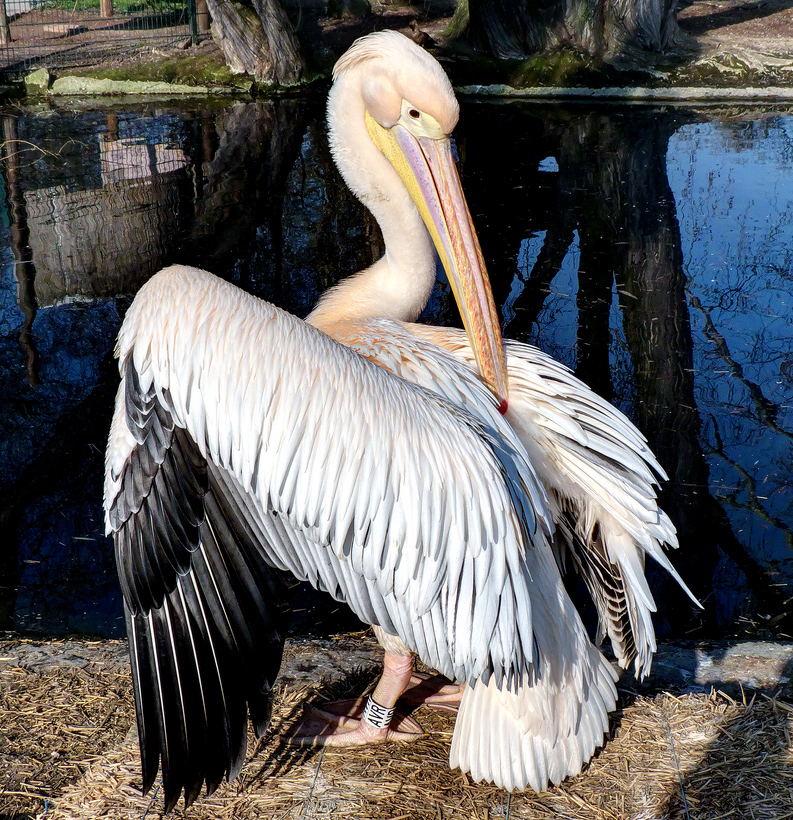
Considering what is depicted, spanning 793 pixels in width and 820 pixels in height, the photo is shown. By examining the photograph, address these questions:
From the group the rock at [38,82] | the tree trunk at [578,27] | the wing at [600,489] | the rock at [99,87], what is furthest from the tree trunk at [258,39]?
the wing at [600,489]

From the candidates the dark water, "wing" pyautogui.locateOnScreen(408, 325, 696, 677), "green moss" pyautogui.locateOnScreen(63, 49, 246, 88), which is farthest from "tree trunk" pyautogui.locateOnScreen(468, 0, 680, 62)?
"wing" pyautogui.locateOnScreen(408, 325, 696, 677)

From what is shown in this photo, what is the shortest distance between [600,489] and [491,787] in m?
A: 0.82

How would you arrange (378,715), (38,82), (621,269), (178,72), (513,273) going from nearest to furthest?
(378,715) < (513,273) < (621,269) < (38,82) < (178,72)

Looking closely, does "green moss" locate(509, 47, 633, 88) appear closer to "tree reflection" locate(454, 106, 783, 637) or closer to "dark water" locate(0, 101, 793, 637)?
"tree reflection" locate(454, 106, 783, 637)

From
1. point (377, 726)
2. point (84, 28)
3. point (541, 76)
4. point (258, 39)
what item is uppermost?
point (84, 28)

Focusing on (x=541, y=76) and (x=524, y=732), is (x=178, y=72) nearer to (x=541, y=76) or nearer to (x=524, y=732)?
(x=541, y=76)

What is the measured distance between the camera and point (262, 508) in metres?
1.99

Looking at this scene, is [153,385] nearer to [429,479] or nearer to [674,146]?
[429,479]

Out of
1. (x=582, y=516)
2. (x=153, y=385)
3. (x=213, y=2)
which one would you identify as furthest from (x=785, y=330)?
(x=213, y=2)

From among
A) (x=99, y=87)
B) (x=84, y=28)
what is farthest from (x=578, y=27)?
(x=84, y=28)

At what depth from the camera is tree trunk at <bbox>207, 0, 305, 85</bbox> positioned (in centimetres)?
1241

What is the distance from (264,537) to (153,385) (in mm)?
427

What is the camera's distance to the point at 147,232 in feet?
22.7

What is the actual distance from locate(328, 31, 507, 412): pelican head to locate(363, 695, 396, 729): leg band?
89 centimetres
